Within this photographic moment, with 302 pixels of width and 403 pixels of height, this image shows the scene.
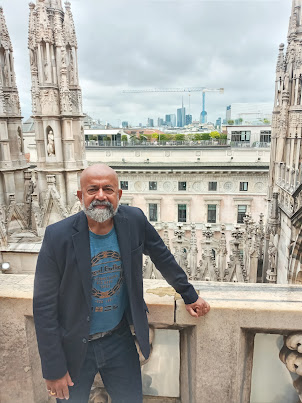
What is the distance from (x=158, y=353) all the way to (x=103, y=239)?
111 centimetres

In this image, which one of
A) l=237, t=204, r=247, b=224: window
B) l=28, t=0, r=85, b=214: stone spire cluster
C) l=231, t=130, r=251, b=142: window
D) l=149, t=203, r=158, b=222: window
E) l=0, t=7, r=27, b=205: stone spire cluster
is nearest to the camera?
l=28, t=0, r=85, b=214: stone spire cluster

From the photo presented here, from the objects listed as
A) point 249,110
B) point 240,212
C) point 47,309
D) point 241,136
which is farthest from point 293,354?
point 249,110

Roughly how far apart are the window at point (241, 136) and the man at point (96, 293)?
151 feet

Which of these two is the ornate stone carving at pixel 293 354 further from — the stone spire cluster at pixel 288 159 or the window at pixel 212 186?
Result: the window at pixel 212 186

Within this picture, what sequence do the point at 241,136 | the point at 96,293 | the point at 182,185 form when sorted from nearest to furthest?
the point at 96,293
the point at 182,185
the point at 241,136

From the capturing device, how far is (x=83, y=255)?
181 centimetres

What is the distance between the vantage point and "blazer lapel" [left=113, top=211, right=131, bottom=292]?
1.91 meters

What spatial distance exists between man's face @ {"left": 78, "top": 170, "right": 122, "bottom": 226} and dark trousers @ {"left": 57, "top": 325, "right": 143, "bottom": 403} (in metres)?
0.80

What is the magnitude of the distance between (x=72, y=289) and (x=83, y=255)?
21 cm

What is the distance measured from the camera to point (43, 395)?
235 cm

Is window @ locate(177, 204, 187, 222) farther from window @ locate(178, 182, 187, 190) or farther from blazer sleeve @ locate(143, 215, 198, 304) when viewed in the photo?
blazer sleeve @ locate(143, 215, 198, 304)

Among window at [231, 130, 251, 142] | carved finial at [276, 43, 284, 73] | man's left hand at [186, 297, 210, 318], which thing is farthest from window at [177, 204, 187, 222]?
man's left hand at [186, 297, 210, 318]

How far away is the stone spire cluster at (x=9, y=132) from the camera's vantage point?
31.7 feet

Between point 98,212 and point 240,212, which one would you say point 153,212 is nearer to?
point 240,212
